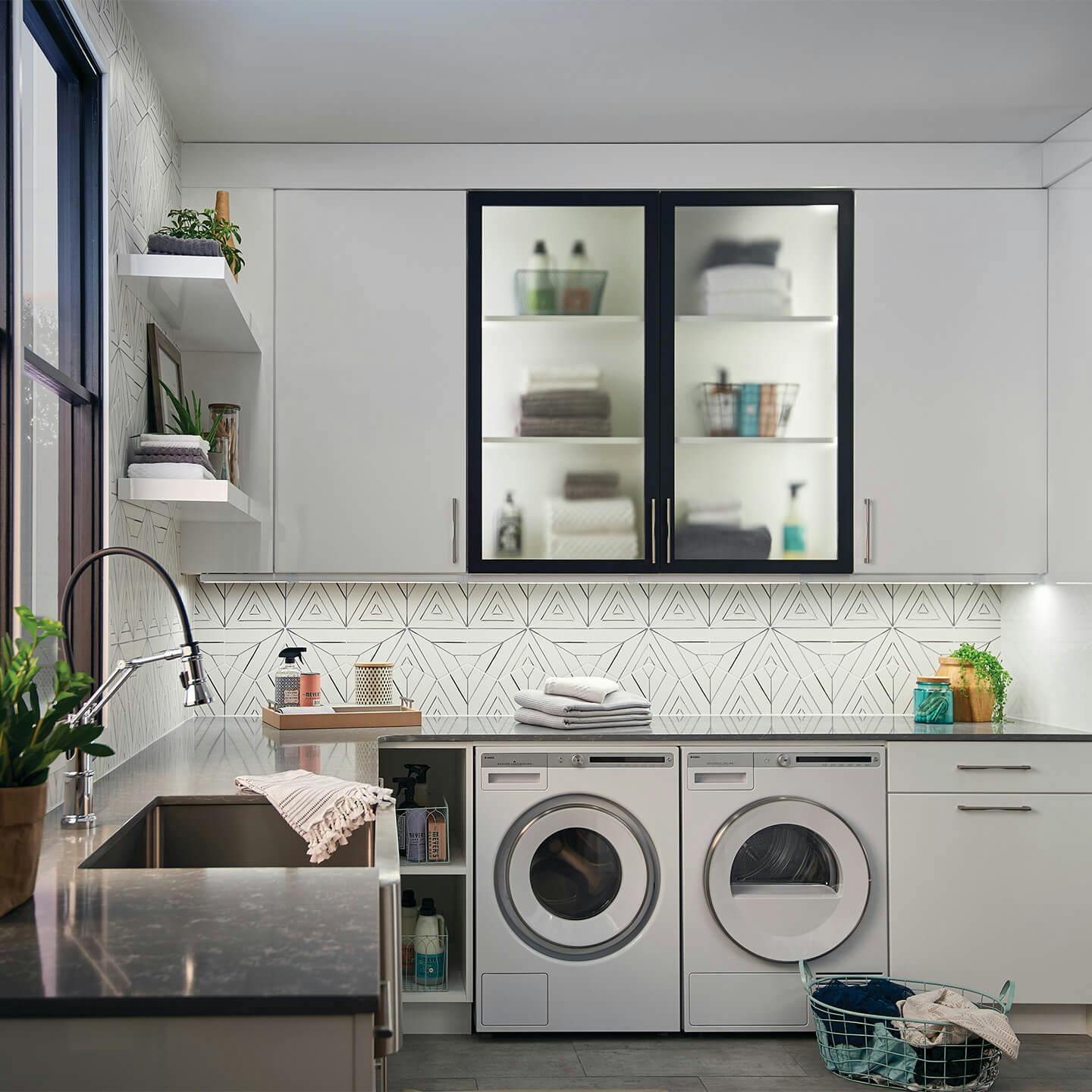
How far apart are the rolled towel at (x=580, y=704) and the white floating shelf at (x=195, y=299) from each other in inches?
53.4

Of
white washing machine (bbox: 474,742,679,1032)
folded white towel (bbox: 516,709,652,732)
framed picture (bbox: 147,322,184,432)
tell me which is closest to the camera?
framed picture (bbox: 147,322,184,432)

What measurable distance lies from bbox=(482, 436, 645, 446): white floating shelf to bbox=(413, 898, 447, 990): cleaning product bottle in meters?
1.44

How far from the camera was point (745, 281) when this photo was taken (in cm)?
346

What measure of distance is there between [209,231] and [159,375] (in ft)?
1.37

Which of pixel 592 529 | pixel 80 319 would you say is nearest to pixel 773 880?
pixel 592 529

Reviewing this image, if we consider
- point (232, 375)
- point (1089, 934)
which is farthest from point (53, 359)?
point (1089, 934)

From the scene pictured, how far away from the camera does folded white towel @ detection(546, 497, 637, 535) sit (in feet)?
11.3

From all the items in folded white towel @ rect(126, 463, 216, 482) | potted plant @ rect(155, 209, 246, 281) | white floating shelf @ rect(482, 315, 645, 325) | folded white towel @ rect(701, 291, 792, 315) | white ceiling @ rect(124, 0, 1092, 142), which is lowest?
folded white towel @ rect(126, 463, 216, 482)

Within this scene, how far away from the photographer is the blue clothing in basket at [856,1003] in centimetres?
282

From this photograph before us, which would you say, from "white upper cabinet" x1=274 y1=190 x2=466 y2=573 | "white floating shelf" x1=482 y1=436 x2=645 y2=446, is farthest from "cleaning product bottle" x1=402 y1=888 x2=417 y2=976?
"white floating shelf" x1=482 y1=436 x2=645 y2=446

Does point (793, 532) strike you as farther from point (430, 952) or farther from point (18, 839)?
point (18, 839)

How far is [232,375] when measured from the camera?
340 cm

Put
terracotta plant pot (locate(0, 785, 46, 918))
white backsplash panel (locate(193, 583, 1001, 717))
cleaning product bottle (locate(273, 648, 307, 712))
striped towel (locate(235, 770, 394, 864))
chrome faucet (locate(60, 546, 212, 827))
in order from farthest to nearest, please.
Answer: white backsplash panel (locate(193, 583, 1001, 717))
cleaning product bottle (locate(273, 648, 307, 712))
striped towel (locate(235, 770, 394, 864))
chrome faucet (locate(60, 546, 212, 827))
terracotta plant pot (locate(0, 785, 46, 918))

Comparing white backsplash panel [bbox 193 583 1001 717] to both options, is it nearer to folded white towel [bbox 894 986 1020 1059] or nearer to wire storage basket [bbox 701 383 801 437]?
wire storage basket [bbox 701 383 801 437]
